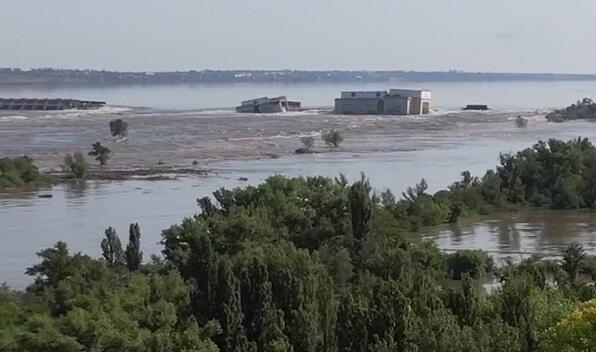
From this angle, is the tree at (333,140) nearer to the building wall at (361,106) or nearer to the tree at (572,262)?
the building wall at (361,106)

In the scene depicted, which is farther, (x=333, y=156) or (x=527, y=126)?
(x=527, y=126)

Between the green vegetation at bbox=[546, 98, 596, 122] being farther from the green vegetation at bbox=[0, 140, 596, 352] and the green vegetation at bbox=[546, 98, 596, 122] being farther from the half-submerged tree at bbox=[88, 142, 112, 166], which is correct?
the green vegetation at bbox=[0, 140, 596, 352]

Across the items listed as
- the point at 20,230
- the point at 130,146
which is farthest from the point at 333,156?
the point at 20,230

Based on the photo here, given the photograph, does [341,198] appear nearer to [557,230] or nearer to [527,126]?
[557,230]

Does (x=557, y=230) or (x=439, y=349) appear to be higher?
(x=439, y=349)

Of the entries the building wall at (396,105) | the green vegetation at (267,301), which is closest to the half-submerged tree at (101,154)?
the green vegetation at (267,301)

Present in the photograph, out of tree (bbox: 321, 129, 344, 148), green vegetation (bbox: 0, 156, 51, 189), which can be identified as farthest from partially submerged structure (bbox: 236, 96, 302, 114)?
green vegetation (bbox: 0, 156, 51, 189)

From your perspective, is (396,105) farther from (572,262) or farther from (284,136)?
(572,262)
